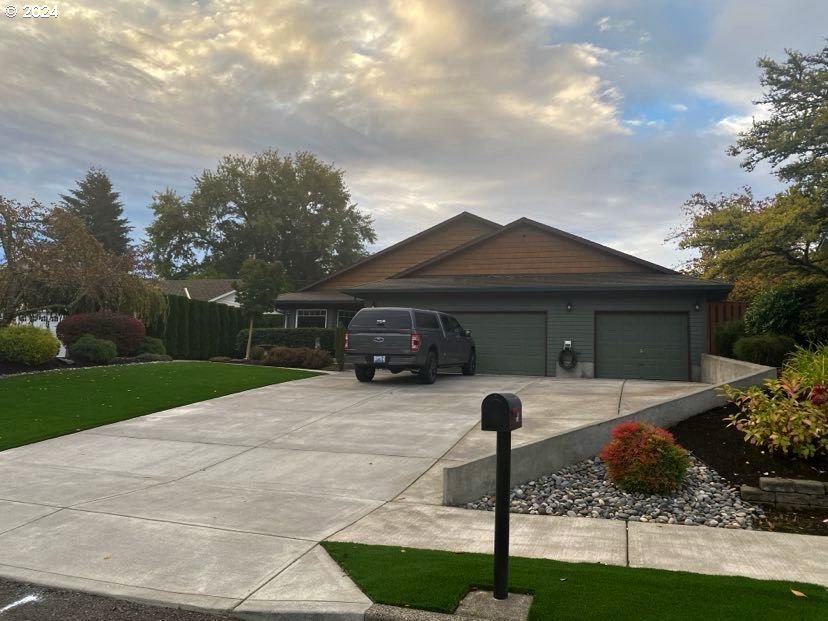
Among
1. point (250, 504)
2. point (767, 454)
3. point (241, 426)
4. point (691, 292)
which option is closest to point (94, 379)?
point (241, 426)

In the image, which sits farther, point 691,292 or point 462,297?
point 462,297

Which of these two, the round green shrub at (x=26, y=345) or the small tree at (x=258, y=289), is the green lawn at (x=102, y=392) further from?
the small tree at (x=258, y=289)

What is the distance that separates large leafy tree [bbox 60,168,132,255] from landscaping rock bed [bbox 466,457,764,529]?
5745 cm

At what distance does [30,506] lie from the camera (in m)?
5.84

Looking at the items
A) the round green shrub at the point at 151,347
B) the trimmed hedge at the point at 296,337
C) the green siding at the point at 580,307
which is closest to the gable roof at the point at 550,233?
the green siding at the point at 580,307

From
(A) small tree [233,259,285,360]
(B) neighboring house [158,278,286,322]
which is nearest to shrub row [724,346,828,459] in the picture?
(A) small tree [233,259,285,360]

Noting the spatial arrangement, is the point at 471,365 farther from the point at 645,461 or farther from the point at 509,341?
the point at 645,461

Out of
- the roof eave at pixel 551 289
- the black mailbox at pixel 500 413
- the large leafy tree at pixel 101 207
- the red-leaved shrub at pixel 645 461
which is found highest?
the large leafy tree at pixel 101 207

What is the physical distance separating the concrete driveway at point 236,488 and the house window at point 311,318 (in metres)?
12.9

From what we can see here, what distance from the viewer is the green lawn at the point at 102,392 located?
968cm

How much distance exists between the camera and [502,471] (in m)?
3.70

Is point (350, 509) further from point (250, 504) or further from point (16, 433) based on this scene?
point (16, 433)

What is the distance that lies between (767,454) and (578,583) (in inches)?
180

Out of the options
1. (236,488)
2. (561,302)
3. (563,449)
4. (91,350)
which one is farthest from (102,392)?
(561,302)
